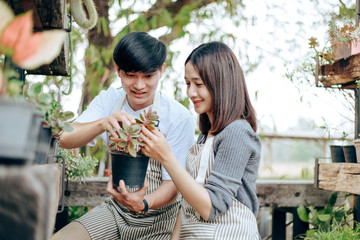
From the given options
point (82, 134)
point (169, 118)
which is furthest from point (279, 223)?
point (82, 134)

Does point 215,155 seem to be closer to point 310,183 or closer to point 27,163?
point 27,163

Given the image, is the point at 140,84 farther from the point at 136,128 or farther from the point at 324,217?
the point at 324,217

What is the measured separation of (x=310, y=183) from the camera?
9.35 feet

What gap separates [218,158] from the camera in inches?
55.0

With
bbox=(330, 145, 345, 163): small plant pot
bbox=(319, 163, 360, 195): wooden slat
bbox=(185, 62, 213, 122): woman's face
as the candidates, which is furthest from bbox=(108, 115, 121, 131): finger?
bbox=(330, 145, 345, 163): small plant pot

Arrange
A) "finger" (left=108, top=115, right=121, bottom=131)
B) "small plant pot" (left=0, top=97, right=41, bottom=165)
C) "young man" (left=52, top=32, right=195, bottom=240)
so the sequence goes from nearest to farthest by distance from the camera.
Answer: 1. "small plant pot" (left=0, top=97, right=41, bottom=165)
2. "finger" (left=108, top=115, right=121, bottom=131)
3. "young man" (left=52, top=32, right=195, bottom=240)

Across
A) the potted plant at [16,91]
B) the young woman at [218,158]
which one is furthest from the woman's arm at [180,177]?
the potted plant at [16,91]

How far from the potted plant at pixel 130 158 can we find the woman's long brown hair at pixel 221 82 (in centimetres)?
27

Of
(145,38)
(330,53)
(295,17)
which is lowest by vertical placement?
(145,38)

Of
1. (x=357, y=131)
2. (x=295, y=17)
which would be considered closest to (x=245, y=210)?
(x=357, y=131)

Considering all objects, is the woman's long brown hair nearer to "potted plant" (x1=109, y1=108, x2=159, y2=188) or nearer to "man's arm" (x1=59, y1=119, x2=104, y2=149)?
"potted plant" (x1=109, y1=108, x2=159, y2=188)

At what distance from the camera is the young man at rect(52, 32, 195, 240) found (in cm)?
164

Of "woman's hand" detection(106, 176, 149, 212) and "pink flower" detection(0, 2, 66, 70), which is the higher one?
"pink flower" detection(0, 2, 66, 70)

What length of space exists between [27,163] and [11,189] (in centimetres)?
6
